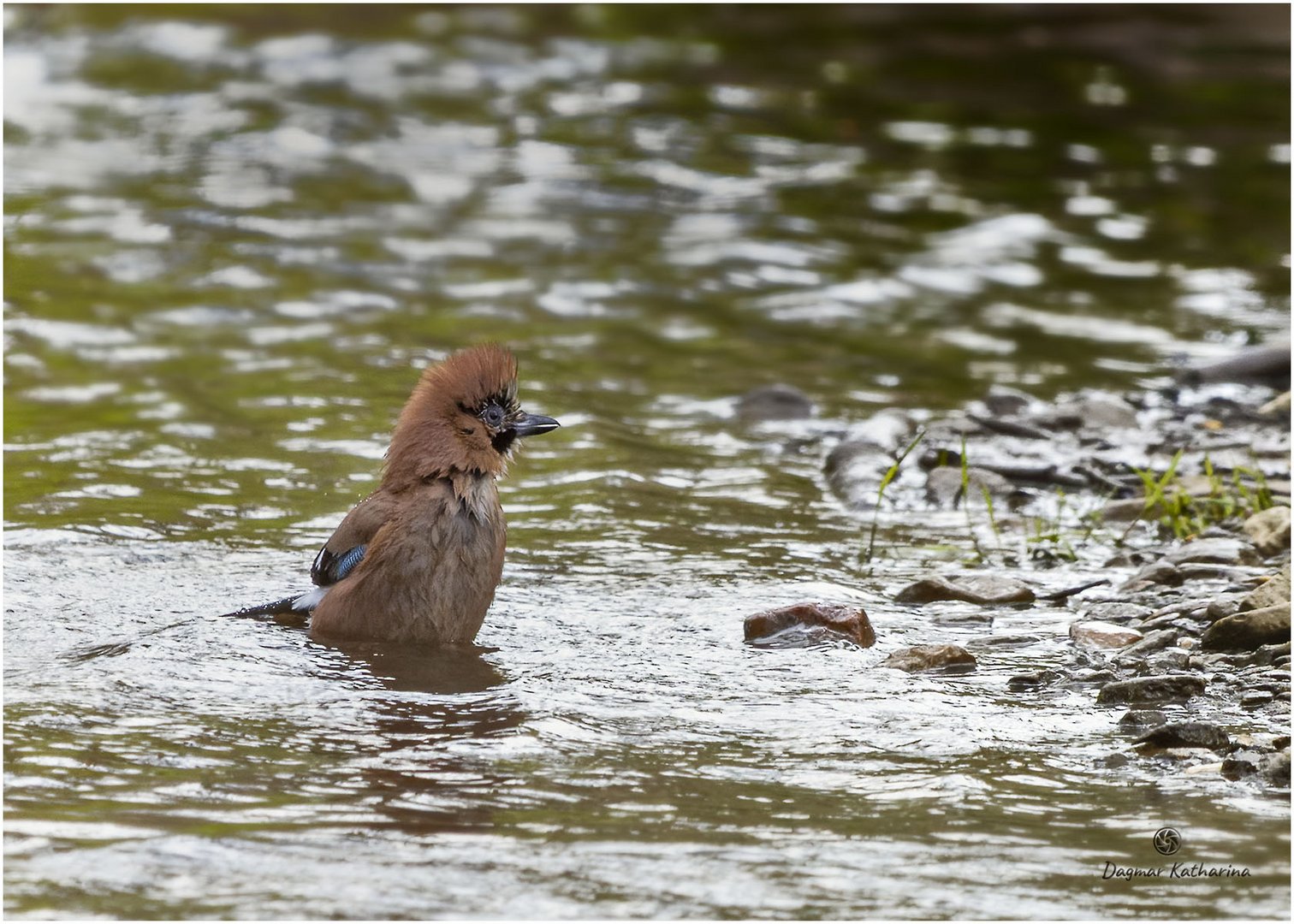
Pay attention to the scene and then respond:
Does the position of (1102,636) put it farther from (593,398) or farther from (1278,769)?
(593,398)

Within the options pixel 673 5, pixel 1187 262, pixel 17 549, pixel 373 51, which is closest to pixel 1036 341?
pixel 1187 262

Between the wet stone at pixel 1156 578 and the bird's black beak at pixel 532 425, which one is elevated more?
the bird's black beak at pixel 532 425

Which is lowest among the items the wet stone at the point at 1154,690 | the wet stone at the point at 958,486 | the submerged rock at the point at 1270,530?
the wet stone at the point at 1154,690

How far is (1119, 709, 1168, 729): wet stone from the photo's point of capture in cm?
554

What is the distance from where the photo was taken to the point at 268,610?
6902mm

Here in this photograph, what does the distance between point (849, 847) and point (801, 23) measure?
1929 cm

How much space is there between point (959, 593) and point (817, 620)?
0.85 m

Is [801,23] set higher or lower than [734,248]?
higher

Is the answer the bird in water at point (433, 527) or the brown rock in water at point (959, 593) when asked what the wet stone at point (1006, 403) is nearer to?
the brown rock in water at point (959, 593)

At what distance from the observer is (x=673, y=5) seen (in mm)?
23078

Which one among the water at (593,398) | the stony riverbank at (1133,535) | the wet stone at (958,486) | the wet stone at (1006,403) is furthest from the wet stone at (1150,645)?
the wet stone at (1006,403)

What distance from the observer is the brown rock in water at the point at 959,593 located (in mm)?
7215

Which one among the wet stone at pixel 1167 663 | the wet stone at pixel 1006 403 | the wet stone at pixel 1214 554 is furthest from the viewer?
the wet stone at pixel 1006 403

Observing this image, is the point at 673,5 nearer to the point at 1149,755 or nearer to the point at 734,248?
the point at 734,248
